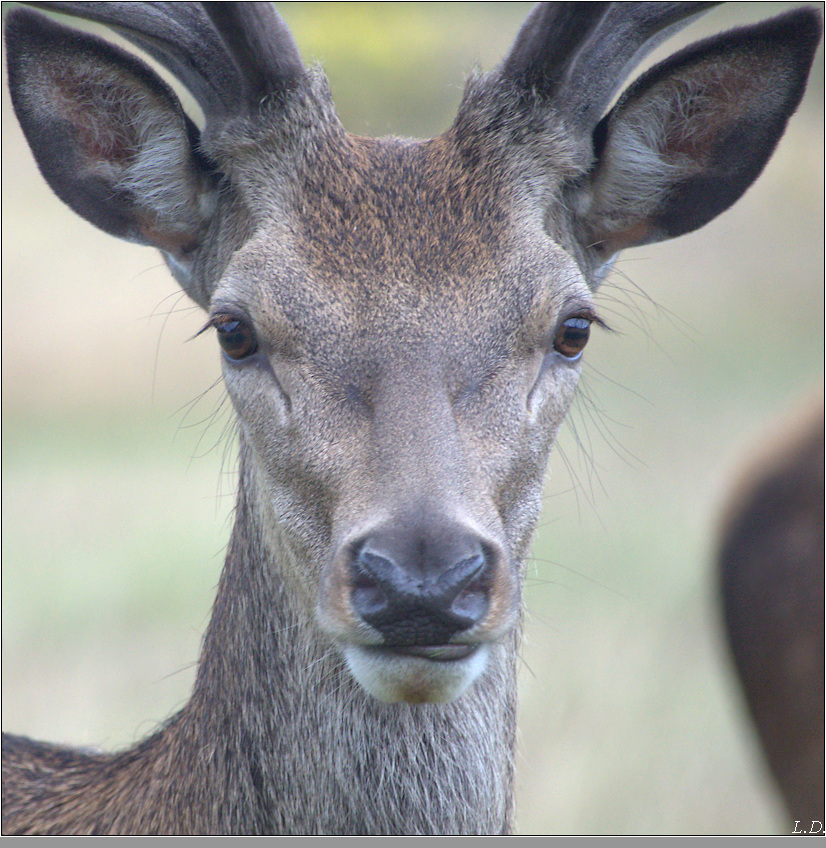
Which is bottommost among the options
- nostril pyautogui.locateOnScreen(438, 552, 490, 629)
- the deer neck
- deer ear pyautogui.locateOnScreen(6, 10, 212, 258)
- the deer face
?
the deer neck

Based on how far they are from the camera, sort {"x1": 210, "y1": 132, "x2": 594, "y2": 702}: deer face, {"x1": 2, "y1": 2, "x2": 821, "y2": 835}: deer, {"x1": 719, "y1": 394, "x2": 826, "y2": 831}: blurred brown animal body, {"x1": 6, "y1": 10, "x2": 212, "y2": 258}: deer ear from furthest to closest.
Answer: {"x1": 719, "y1": 394, "x2": 826, "y2": 831}: blurred brown animal body
{"x1": 6, "y1": 10, "x2": 212, "y2": 258}: deer ear
{"x1": 2, "y1": 2, "x2": 821, "y2": 835}: deer
{"x1": 210, "y1": 132, "x2": 594, "y2": 702}: deer face

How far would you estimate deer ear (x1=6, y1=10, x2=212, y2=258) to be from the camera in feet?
12.1

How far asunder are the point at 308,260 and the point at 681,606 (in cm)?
754

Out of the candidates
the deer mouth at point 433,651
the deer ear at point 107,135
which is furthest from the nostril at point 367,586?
the deer ear at point 107,135

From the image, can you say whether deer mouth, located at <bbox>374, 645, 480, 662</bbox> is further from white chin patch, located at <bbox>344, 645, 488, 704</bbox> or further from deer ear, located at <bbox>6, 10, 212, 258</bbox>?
deer ear, located at <bbox>6, 10, 212, 258</bbox>

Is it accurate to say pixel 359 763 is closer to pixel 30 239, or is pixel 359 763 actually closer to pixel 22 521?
pixel 22 521

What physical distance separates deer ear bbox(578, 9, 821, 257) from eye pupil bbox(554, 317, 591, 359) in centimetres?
57

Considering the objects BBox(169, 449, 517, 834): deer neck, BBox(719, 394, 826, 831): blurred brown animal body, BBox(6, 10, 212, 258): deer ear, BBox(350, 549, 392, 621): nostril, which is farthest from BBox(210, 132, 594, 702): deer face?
BBox(719, 394, 826, 831): blurred brown animal body

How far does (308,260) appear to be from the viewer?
342 cm

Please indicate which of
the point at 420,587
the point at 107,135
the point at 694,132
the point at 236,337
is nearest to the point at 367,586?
the point at 420,587

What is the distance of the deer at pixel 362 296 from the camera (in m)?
3.23

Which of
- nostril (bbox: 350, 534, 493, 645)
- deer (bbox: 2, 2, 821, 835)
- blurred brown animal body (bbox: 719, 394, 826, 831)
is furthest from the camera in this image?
blurred brown animal body (bbox: 719, 394, 826, 831)

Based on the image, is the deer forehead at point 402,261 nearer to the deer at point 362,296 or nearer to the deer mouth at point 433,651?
the deer at point 362,296

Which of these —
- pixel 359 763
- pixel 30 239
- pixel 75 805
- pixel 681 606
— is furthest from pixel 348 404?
pixel 30 239
